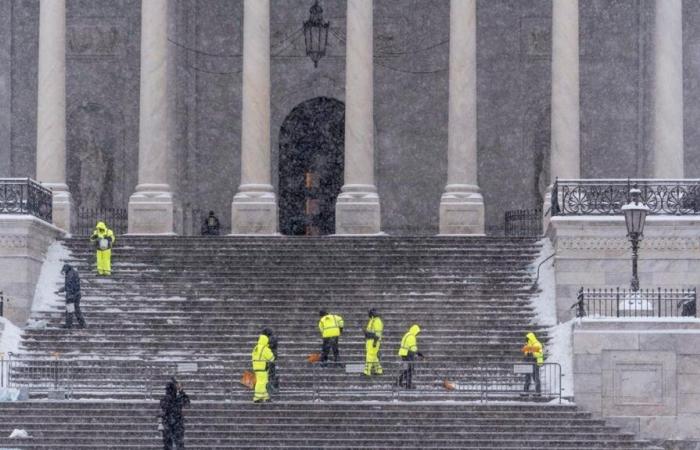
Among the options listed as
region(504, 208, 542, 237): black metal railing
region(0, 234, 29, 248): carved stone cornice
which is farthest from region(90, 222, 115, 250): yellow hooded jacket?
region(504, 208, 542, 237): black metal railing

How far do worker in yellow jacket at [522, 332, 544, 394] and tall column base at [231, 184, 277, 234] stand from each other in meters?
12.5

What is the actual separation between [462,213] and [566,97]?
4009 mm

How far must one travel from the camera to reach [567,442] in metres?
42.2

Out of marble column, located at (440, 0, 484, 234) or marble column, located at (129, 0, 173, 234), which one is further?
marble column, located at (129, 0, 173, 234)

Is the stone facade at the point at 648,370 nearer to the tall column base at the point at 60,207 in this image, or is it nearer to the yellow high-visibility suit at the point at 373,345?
the yellow high-visibility suit at the point at 373,345

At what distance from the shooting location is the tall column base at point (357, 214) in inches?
2233

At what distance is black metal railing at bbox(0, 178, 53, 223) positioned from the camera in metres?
52.0

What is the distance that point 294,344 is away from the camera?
48.6 metres

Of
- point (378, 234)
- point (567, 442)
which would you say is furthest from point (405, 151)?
point (567, 442)

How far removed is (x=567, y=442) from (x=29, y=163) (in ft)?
85.3

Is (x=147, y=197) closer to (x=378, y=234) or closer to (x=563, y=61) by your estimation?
(x=378, y=234)

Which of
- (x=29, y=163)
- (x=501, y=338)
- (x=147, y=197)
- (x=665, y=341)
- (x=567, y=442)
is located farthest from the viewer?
(x=29, y=163)

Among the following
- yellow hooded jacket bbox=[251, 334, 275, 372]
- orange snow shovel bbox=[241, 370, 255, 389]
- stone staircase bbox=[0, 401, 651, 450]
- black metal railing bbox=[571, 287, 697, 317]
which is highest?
black metal railing bbox=[571, 287, 697, 317]

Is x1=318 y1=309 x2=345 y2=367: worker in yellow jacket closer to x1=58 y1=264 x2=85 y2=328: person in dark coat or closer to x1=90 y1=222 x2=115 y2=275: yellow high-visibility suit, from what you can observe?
x1=58 y1=264 x2=85 y2=328: person in dark coat
